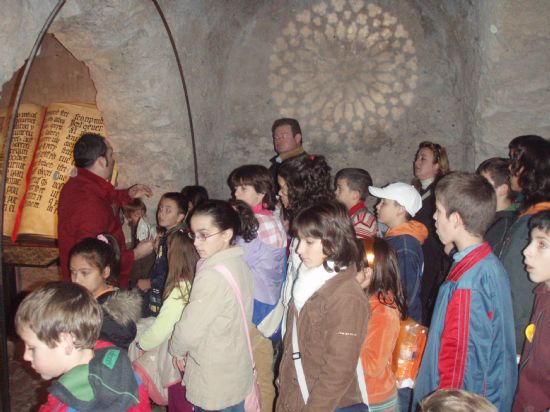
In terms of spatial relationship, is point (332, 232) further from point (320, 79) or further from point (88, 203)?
point (320, 79)

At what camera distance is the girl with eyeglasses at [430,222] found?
3.52 metres

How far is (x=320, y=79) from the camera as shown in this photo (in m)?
5.17

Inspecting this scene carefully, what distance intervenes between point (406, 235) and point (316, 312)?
99 cm

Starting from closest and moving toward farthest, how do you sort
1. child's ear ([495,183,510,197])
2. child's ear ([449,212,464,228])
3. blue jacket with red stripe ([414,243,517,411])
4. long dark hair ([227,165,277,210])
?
1. blue jacket with red stripe ([414,243,517,411])
2. child's ear ([449,212,464,228])
3. child's ear ([495,183,510,197])
4. long dark hair ([227,165,277,210])

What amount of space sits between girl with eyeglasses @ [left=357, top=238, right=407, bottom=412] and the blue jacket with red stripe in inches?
8.7

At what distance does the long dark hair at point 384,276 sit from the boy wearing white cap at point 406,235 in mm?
357

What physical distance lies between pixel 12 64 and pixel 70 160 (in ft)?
6.15

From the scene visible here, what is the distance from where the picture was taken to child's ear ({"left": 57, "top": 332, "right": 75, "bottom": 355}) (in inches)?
63.2

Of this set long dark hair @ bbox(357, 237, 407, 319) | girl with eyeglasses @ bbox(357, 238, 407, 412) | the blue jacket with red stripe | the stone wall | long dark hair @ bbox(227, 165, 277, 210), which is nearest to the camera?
the blue jacket with red stripe

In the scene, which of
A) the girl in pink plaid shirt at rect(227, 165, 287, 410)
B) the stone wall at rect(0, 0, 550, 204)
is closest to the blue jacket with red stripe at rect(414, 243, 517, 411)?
the girl in pink plaid shirt at rect(227, 165, 287, 410)

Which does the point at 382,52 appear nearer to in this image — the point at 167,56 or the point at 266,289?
the point at 167,56

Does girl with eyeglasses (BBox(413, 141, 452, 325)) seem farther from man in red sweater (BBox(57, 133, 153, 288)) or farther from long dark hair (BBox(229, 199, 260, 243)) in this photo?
man in red sweater (BBox(57, 133, 153, 288))

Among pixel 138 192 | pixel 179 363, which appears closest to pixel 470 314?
A: pixel 179 363

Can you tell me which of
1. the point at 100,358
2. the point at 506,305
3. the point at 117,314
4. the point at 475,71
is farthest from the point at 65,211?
the point at 475,71
